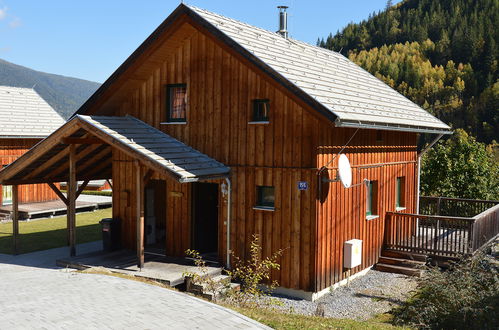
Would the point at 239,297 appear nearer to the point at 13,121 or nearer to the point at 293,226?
the point at 293,226

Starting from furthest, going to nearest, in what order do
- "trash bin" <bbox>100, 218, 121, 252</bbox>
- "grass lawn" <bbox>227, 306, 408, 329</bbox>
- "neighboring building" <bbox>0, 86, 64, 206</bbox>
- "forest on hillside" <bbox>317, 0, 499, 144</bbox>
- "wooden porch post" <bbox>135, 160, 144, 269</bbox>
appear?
"forest on hillside" <bbox>317, 0, 499, 144</bbox>, "neighboring building" <bbox>0, 86, 64, 206</bbox>, "trash bin" <bbox>100, 218, 121, 252</bbox>, "wooden porch post" <bbox>135, 160, 144, 269</bbox>, "grass lawn" <bbox>227, 306, 408, 329</bbox>

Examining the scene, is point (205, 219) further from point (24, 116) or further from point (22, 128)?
point (24, 116)

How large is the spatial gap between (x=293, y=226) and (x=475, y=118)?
9295 cm

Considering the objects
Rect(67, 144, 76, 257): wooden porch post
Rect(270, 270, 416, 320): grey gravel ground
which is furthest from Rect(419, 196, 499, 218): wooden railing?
Rect(67, 144, 76, 257): wooden porch post

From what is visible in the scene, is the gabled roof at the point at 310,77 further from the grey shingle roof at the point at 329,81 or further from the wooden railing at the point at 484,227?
the wooden railing at the point at 484,227

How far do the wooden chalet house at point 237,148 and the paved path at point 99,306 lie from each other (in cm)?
215

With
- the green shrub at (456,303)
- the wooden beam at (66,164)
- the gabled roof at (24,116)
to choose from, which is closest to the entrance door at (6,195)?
the gabled roof at (24,116)

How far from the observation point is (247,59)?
13070 millimetres

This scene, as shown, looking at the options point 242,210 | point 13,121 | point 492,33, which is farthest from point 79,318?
point 492,33

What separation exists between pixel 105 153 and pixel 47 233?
6.31m

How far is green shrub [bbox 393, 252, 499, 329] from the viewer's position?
9352mm

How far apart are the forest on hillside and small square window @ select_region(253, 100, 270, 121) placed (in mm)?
84950

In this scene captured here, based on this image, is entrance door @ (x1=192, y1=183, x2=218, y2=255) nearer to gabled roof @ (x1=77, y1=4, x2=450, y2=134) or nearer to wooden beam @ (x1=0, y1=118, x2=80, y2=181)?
wooden beam @ (x1=0, y1=118, x2=80, y2=181)

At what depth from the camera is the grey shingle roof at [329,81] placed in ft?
42.7
